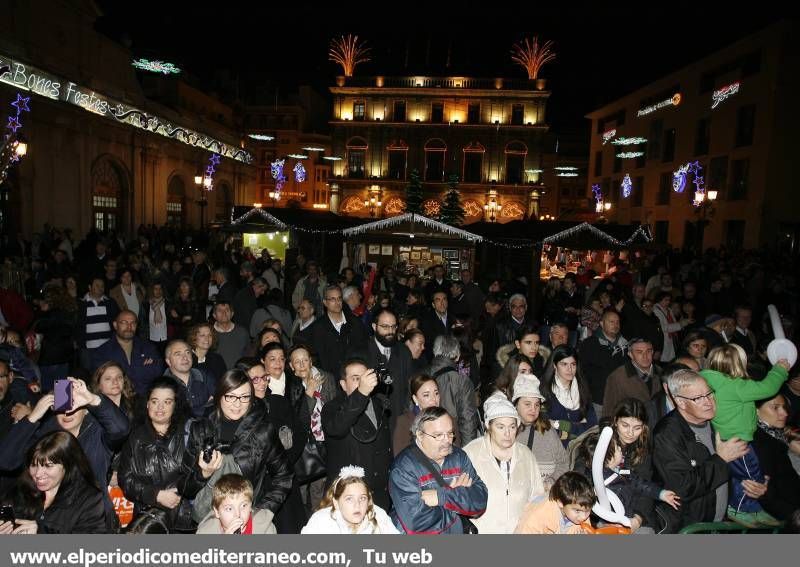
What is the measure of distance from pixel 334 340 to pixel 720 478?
176 inches

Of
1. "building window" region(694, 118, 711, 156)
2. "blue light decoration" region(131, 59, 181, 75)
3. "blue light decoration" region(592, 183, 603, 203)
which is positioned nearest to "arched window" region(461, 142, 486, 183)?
"blue light decoration" region(592, 183, 603, 203)

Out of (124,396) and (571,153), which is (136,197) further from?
(571,153)

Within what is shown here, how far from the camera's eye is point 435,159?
48.6 metres

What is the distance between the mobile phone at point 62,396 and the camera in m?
3.28

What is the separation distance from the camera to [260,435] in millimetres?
3635

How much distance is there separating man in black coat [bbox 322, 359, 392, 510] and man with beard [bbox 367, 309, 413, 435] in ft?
2.72

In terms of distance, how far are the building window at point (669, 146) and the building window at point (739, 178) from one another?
6.05 metres

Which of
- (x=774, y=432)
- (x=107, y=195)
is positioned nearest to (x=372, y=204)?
(x=107, y=195)

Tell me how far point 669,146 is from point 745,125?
7.04 m

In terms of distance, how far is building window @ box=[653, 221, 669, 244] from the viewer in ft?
108

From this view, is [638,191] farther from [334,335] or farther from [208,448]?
[208,448]

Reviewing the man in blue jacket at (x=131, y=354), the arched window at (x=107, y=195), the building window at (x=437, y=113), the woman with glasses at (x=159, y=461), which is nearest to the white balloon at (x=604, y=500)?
the woman with glasses at (x=159, y=461)

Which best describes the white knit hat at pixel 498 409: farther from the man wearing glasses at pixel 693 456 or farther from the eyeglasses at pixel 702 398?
the eyeglasses at pixel 702 398

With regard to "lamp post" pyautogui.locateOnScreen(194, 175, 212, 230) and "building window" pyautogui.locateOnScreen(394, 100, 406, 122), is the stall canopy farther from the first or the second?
"building window" pyautogui.locateOnScreen(394, 100, 406, 122)
